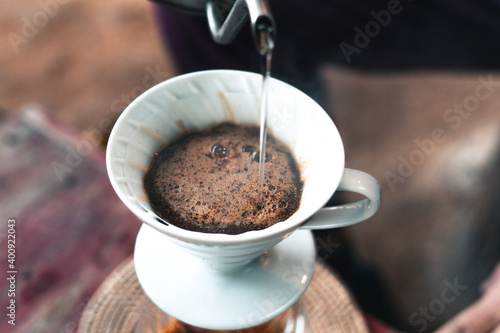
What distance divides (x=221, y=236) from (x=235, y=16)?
→ 0.22 m

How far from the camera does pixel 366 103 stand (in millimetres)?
1736

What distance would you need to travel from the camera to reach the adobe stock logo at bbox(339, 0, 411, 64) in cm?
96

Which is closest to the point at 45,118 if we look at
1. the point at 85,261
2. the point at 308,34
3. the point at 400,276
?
the point at 85,261

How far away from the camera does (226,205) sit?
51 cm

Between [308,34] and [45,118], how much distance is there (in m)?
0.56

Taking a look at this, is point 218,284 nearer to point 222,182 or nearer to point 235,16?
point 222,182

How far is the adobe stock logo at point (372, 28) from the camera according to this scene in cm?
96

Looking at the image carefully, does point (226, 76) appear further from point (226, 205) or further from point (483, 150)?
point (483, 150)
